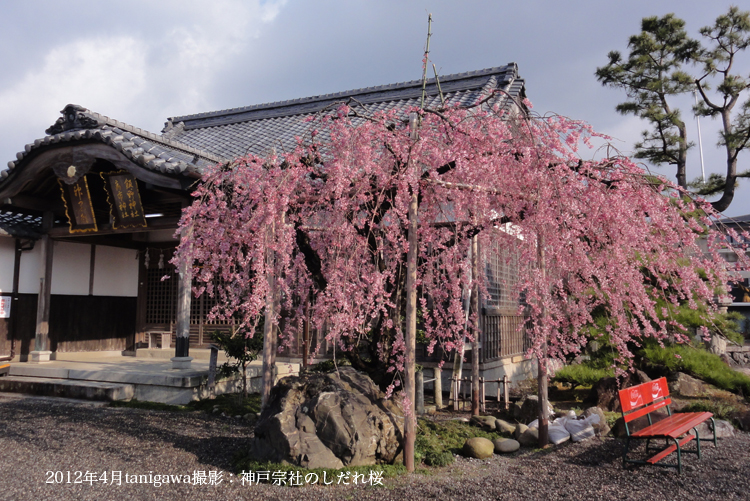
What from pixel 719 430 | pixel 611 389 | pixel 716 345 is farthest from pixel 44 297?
pixel 716 345

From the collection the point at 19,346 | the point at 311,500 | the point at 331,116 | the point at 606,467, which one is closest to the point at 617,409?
the point at 606,467

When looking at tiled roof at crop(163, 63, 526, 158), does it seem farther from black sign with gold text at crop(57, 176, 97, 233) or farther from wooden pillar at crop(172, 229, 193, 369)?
wooden pillar at crop(172, 229, 193, 369)

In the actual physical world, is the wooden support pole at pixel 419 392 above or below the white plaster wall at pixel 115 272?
below

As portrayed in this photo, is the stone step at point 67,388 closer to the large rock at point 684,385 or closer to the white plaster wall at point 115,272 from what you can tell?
the white plaster wall at point 115,272

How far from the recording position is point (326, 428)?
539 cm

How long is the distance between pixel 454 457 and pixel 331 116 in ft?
14.0

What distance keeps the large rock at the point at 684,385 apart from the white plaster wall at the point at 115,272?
13.6 metres

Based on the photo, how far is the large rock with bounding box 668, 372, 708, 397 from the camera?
372 inches

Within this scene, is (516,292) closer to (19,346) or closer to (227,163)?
(227,163)

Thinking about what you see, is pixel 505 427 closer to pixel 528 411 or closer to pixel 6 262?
pixel 528 411

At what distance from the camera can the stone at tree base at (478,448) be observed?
6164 mm

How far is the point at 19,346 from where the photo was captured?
1227 centimetres

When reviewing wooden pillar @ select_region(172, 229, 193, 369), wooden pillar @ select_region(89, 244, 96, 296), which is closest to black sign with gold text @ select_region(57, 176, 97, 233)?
wooden pillar @ select_region(89, 244, 96, 296)

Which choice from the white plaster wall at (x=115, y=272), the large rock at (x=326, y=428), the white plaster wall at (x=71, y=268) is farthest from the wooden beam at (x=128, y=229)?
the large rock at (x=326, y=428)
